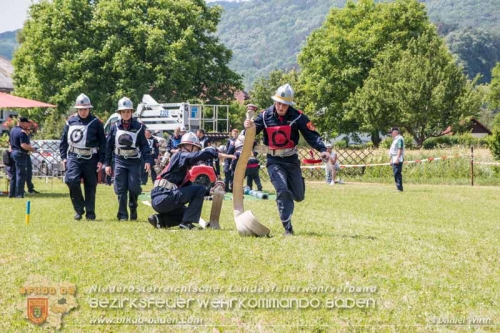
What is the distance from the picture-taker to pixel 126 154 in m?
13.2

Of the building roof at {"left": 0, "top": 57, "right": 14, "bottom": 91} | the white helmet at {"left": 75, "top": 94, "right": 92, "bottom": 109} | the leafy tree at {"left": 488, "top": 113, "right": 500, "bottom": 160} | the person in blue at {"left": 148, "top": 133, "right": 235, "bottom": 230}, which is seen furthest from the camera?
the building roof at {"left": 0, "top": 57, "right": 14, "bottom": 91}

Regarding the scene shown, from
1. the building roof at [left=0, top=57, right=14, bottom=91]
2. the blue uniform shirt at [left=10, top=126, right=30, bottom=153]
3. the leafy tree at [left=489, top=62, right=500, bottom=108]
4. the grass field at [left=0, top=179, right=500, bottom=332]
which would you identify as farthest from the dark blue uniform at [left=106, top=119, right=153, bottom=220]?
the leafy tree at [left=489, top=62, right=500, bottom=108]

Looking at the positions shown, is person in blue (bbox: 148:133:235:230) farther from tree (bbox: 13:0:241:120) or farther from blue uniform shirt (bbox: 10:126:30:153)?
tree (bbox: 13:0:241:120)

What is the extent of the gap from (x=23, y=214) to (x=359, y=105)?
1877 inches

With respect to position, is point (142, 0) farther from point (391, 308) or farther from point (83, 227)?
point (391, 308)

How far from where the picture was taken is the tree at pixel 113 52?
2039 inches

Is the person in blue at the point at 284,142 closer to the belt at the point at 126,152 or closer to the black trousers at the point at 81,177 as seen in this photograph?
the belt at the point at 126,152

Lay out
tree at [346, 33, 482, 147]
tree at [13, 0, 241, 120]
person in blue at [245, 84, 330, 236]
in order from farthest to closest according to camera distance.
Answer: tree at [346, 33, 482, 147] → tree at [13, 0, 241, 120] → person in blue at [245, 84, 330, 236]

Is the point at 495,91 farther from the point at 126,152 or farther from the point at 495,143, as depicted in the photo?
the point at 126,152

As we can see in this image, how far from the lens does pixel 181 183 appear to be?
1130 cm

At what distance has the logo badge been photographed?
219 inches

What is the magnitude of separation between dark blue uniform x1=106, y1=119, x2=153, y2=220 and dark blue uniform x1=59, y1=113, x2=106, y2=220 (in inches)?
9.5

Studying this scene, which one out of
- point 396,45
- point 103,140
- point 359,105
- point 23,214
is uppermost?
point 396,45

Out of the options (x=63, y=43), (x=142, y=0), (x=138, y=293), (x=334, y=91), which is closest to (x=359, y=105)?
(x=334, y=91)
